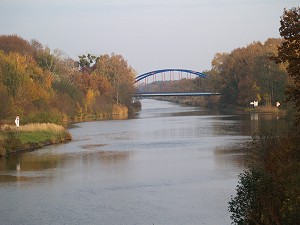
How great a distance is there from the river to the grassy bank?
98 cm

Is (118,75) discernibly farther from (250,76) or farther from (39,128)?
(39,128)

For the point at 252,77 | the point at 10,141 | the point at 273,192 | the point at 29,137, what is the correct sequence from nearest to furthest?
the point at 273,192 → the point at 10,141 → the point at 29,137 → the point at 252,77

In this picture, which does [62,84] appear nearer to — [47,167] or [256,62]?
[256,62]

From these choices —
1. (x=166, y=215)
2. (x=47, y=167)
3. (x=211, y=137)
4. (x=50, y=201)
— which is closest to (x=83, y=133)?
(x=211, y=137)

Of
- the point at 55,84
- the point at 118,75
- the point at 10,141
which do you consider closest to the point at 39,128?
the point at 10,141

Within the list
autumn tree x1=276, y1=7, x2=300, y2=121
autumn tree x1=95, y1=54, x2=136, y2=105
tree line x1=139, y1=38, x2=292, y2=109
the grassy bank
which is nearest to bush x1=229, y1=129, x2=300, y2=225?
autumn tree x1=276, y1=7, x2=300, y2=121

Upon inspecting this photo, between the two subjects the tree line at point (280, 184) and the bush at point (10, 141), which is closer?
the tree line at point (280, 184)

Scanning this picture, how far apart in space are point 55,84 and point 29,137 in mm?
26143

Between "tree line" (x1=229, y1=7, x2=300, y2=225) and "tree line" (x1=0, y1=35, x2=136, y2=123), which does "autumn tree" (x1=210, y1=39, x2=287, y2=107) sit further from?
"tree line" (x1=229, y1=7, x2=300, y2=225)

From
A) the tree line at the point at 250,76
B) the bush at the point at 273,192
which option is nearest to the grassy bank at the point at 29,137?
the bush at the point at 273,192

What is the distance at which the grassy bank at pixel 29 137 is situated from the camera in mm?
29016

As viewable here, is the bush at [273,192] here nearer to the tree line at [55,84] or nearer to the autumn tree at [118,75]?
the tree line at [55,84]

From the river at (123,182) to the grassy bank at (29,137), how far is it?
38.5 inches

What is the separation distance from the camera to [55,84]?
5816cm
